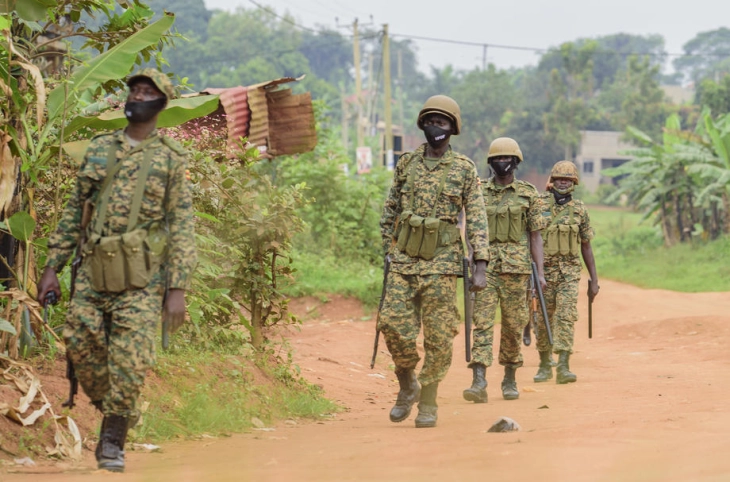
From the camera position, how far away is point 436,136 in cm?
758

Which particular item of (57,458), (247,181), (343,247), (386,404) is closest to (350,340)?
(386,404)

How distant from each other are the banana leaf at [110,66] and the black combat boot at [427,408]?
2.95 metres

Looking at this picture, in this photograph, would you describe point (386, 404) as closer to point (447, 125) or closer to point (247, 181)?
point (247, 181)

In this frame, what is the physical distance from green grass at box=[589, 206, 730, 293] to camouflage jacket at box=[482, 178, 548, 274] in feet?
48.4

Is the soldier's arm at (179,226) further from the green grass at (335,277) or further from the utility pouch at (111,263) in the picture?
the green grass at (335,277)

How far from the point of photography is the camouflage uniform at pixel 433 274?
24.7ft

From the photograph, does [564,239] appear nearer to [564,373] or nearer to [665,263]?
[564,373]

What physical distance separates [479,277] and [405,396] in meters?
1.10

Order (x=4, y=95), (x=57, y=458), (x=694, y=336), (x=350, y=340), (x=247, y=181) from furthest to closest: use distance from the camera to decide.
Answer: (x=694, y=336) < (x=350, y=340) < (x=247, y=181) < (x=4, y=95) < (x=57, y=458)

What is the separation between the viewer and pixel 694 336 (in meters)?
15.7

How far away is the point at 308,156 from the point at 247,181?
46.7 feet

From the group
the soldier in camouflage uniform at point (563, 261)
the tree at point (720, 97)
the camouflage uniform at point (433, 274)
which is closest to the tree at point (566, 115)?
the tree at point (720, 97)

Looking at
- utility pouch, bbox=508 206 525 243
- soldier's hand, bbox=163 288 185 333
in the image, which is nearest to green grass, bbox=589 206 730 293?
utility pouch, bbox=508 206 525 243

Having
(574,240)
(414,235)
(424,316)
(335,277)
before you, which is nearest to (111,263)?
(414,235)
